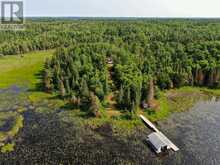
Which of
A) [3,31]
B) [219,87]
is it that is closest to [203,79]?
[219,87]

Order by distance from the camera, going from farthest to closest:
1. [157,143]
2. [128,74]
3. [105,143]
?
[128,74] < [105,143] < [157,143]

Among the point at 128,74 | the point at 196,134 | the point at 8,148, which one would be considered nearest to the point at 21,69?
the point at 128,74

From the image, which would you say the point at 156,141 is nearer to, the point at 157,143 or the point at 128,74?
the point at 157,143

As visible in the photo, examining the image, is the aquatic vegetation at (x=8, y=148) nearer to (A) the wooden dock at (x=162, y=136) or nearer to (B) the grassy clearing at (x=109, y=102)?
(B) the grassy clearing at (x=109, y=102)

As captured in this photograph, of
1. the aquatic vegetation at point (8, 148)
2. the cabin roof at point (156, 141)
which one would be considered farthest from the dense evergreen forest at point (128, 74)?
the aquatic vegetation at point (8, 148)

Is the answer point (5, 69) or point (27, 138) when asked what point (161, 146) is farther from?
point (5, 69)

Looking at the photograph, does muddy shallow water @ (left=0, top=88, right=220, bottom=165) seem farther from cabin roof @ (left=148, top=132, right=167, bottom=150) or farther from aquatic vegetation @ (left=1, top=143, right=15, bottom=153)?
cabin roof @ (left=148, top=132, right=167, bottom=150)
